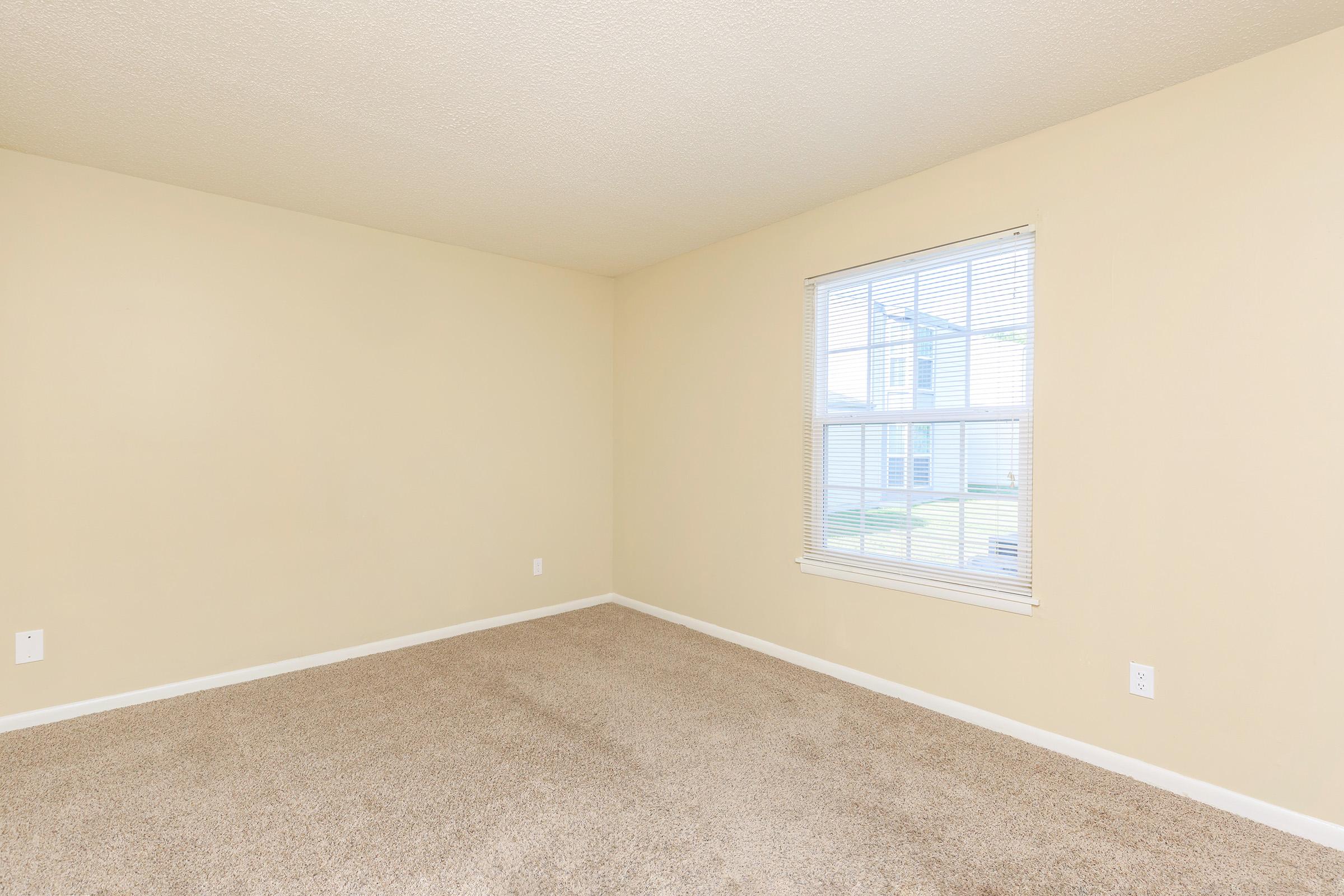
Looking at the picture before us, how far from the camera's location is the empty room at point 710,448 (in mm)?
1931

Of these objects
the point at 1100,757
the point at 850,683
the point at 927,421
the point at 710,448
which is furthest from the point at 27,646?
the point at 1100,757

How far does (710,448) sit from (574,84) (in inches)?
93.2

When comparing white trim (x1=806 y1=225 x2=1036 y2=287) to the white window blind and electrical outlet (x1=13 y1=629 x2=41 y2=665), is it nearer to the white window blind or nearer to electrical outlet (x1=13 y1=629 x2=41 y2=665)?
the white window blind

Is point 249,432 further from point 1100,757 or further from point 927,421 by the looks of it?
point 1100,757

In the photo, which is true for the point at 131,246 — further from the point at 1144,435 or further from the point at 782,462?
the point at 1144,435

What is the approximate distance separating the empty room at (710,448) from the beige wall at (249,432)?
0.07 ft

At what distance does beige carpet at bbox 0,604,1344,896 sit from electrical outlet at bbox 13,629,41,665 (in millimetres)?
305

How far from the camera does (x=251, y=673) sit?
3275 mm

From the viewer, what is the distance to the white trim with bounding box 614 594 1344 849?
1.98 metres

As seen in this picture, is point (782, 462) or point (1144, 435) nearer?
point (1144, 435)

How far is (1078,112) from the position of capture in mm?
2426

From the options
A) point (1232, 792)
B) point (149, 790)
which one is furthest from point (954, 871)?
point (149, 790)

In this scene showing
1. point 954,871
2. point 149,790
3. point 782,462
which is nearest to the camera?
point 954,871

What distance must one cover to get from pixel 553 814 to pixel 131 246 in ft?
10.5
